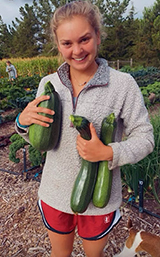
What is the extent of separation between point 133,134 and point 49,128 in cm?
44

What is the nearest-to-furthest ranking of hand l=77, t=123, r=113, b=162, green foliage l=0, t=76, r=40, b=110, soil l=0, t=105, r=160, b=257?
hand l=77, t=123, r=113, b=162, soil l=0, t=105, r=160, b=257, green foliage l=0, t=76, r=40, b=110

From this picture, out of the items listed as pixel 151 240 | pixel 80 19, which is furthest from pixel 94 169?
pixel 151 240

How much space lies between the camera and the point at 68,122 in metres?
1.30

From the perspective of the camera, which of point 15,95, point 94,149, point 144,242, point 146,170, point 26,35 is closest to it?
point 94,149

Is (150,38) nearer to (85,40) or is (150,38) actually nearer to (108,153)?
(85,40)

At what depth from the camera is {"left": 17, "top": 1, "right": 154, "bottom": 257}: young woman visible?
117 cm

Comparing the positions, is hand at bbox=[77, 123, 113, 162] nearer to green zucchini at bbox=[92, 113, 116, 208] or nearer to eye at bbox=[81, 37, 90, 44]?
green zucchini at bbox=[92, 113, 116, 208]

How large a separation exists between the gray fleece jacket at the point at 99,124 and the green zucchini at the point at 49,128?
0.07m

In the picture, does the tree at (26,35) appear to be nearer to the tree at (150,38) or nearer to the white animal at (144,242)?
the tree at (150,38)

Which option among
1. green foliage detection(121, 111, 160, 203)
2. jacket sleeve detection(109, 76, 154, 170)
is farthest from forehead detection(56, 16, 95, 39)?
green foliage detection(121, 111, 160, 203)

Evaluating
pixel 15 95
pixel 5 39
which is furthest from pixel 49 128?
pixel 5 39

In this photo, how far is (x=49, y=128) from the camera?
121cm

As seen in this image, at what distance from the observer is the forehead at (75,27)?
1.17m

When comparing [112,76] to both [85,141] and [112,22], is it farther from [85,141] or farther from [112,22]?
[112,22]
